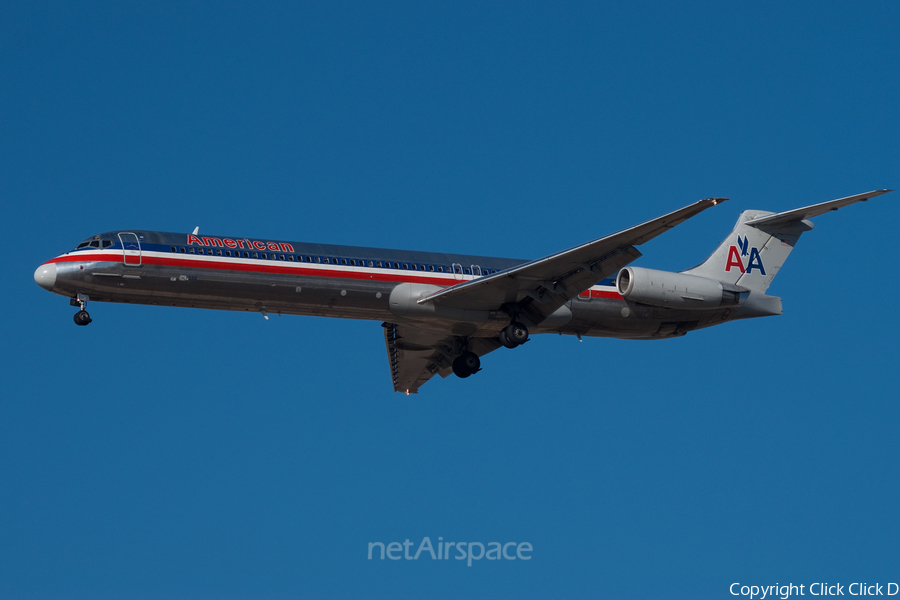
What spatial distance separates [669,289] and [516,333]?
174 inches

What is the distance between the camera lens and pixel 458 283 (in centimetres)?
2988

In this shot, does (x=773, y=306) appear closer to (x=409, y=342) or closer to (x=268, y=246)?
(x=409, y=342)

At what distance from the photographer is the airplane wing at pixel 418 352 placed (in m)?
33.2

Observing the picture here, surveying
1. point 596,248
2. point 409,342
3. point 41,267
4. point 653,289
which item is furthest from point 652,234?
point 41,267

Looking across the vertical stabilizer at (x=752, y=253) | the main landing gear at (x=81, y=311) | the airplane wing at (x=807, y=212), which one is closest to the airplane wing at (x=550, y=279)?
the airplane wing at (x=807, y=212)

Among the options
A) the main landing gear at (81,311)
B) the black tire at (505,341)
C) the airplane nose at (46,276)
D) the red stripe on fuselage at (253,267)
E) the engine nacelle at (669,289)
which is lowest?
the main landing gear at (81,311)

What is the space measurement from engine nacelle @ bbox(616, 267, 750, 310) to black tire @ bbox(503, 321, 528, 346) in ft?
9.79

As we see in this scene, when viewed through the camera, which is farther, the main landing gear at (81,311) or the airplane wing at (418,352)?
the airplane wing at (418,352)

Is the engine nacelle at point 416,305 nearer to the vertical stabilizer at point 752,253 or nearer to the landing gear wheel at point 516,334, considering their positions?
the landing gear wheel at point 516,334

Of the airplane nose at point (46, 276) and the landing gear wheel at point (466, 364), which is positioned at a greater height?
the landing gear wheel at point (466, 364)

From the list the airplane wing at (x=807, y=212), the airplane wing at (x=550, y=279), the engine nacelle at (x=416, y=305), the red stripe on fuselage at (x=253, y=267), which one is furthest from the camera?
the engine nacelle at (x=416, y=305)

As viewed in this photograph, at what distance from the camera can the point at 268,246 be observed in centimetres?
2797

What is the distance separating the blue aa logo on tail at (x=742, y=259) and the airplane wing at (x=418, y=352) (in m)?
7.59

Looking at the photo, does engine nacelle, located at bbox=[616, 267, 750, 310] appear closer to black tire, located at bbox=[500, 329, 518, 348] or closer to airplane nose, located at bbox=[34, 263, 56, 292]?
black tire, located at bbox=[500, 329, 518, 348]
